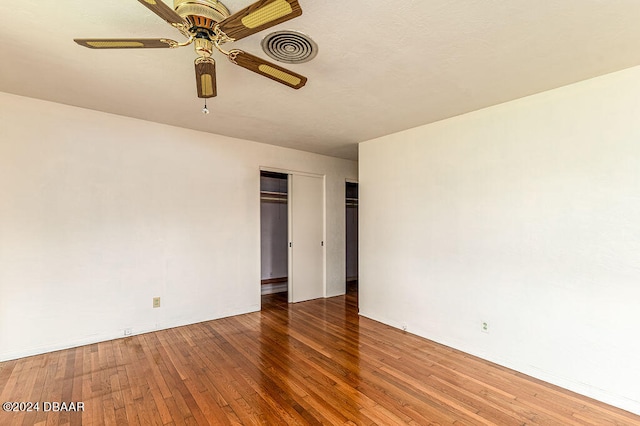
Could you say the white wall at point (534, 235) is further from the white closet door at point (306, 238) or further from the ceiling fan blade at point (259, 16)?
the ceiling fan blade at point (259, 16)

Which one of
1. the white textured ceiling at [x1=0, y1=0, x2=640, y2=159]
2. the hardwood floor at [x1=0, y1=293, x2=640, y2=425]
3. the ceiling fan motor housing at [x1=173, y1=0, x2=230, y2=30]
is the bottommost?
the hardwood floor at [x1=0, y1=293, x2=640, y2=425]

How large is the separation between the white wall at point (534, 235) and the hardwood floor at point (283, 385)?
260mm

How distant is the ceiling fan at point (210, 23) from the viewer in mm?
1224

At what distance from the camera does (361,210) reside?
434 centimetres

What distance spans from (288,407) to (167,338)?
6.32ft

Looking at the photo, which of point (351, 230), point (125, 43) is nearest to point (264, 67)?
point (125, 43)

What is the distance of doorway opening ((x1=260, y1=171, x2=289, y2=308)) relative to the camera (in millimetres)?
5688

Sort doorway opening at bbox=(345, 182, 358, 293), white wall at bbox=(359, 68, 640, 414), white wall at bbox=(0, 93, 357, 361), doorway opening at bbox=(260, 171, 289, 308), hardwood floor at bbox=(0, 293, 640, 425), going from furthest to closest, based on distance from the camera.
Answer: doorway opening at bbox=(345, 182, 358, 293) < doorway opening at bbox=(260, 171, 289, 308) < white wall at bbox=(0, 93, 357, 361) < white wall at bbox=(359, 68, 640, 414) < hardwood floor at bbox=(0, 293, 640, 425)

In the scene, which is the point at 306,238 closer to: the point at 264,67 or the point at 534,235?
the point at 534,235

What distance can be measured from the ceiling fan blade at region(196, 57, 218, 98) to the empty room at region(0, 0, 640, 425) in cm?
2

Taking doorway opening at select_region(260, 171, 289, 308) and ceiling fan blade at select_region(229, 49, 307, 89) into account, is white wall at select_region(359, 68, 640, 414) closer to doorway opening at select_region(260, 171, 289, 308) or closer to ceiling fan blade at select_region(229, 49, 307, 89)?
ceiling fan blade at select_region(229, 49, 307, 89)

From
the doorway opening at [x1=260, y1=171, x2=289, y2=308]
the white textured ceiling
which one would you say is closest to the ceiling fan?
the white textured ceiling

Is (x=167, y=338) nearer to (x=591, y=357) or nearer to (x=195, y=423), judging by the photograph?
(x=195, y=423)

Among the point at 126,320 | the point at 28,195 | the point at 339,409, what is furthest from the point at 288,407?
the point at 28,195
